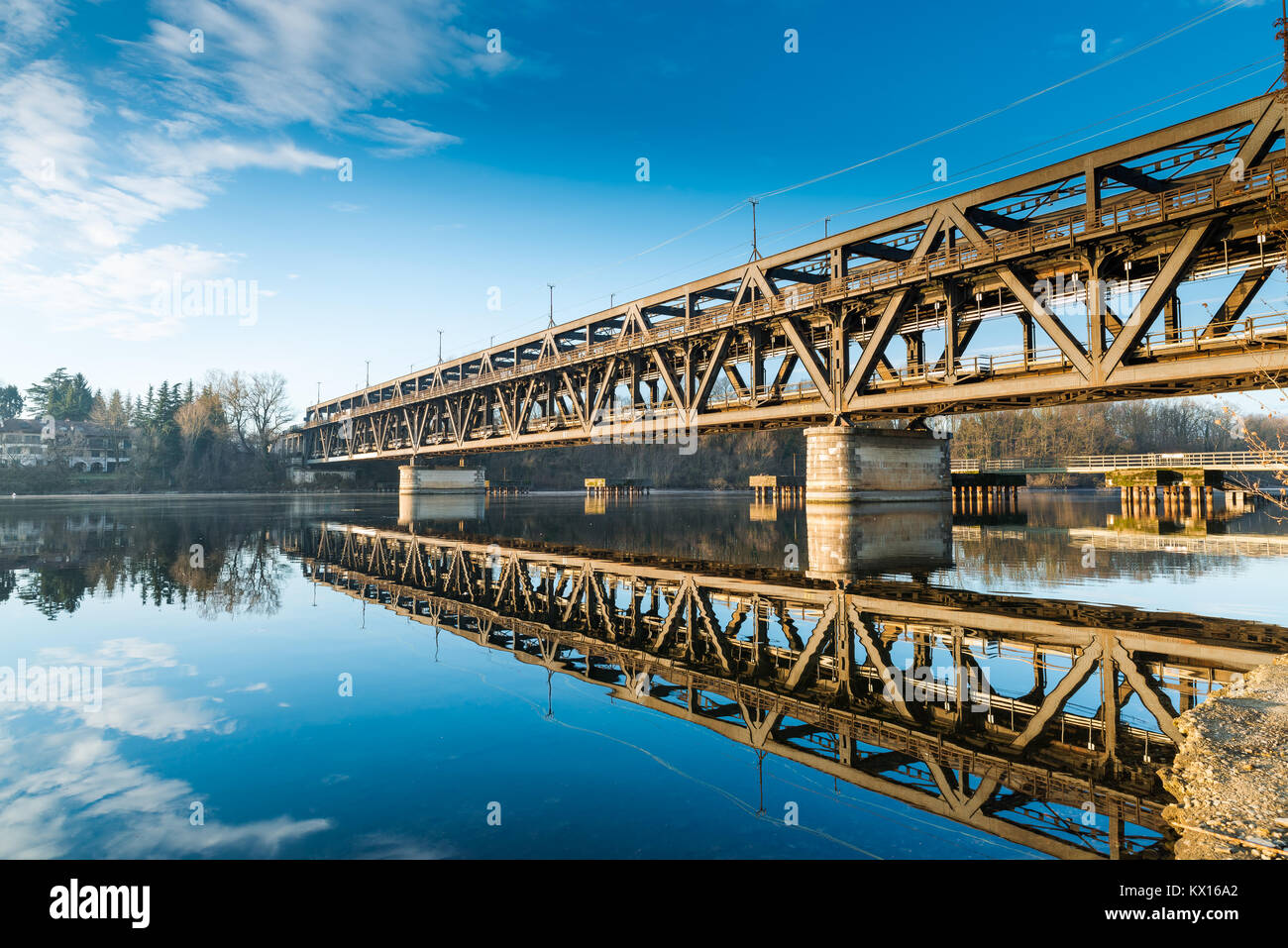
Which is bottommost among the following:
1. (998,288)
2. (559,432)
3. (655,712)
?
(655,712)

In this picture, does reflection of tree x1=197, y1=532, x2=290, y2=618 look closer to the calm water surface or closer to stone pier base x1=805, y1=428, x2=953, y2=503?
the calm water surface

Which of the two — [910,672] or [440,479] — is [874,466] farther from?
[440,479]

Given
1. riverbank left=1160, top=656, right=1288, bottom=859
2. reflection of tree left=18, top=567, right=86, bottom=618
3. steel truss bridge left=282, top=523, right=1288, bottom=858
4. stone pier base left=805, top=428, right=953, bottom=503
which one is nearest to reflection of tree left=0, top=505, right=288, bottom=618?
reflection of tree left=18, top=567, right=86, bottom=618

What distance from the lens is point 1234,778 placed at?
5008mm

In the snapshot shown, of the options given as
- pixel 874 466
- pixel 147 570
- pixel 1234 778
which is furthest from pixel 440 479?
pixel 1234 778

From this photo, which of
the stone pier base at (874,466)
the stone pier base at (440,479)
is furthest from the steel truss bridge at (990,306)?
the stone pier base at (440,479)

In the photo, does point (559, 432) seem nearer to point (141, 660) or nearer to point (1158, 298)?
point (1158, 298)

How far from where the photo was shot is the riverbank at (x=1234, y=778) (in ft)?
13.5

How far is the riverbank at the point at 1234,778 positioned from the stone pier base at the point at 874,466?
29.0m

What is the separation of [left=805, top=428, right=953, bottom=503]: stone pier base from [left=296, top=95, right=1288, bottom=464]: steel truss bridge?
57.1 inches

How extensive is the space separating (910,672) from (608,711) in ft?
12.4
